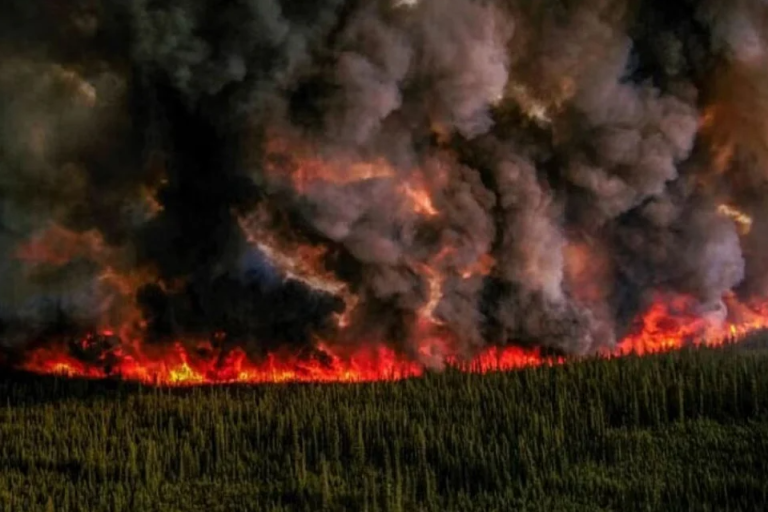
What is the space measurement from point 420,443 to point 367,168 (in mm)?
8730

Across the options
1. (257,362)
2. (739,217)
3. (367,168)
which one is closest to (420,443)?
(257,362)

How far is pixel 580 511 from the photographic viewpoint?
14727 mm

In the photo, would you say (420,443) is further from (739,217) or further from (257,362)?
(739,217)

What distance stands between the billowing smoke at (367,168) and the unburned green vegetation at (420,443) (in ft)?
10.4

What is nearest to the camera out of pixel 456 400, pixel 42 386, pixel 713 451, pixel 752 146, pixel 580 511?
pixel 580 511

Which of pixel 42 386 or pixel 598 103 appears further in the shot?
pixel 598 103

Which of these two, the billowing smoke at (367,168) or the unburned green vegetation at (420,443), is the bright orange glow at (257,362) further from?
the unburned green vegetation at (420,443)

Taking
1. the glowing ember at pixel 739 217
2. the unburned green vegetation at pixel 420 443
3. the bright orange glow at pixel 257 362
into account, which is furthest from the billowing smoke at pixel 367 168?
the unburned green vegetation at pixel 420 443

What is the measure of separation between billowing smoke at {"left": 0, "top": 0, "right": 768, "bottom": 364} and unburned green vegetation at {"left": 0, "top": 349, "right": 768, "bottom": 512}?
3.16m

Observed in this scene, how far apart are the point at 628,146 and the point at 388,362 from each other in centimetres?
754

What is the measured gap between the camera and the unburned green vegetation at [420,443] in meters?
15.6

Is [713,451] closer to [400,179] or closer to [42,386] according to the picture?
[400,179]

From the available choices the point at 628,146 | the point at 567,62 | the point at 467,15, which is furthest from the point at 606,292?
the point at 467,15

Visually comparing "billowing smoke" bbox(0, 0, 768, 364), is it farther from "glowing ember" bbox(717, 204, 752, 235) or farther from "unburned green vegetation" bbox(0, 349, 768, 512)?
"unburned green vegetation" bbox(0, 349, 768, 512)
